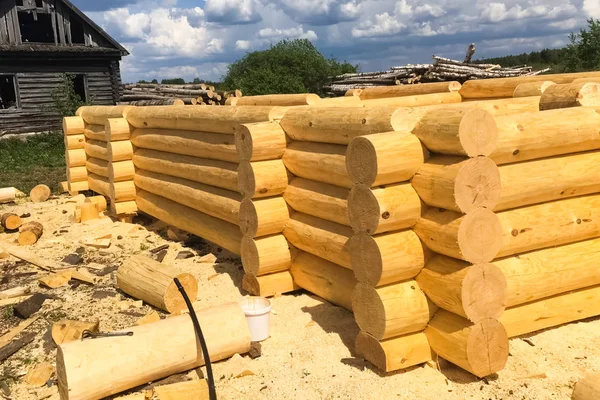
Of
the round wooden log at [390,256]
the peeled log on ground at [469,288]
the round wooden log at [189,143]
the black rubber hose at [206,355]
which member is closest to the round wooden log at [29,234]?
the round wooden log at [189,143]

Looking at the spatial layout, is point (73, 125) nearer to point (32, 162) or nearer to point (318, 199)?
point (32, 162)

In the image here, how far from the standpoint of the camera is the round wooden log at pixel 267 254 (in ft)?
20.0

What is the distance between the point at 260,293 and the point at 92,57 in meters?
19.6

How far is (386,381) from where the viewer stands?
4375 millimetres

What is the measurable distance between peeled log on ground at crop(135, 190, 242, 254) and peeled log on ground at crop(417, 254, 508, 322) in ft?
11.2

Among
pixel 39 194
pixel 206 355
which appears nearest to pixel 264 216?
pixel 206 355

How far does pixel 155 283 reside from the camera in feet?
20.1

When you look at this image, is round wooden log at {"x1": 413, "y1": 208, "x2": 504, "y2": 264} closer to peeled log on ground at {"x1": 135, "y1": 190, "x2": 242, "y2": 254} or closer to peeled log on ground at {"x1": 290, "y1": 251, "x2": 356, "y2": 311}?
peeled log on ground at {"x1": 290, "y1": 251, "x2": 356, "y2": 311}

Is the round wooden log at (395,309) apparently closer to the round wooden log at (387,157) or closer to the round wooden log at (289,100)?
the round wooden log at (387,157)

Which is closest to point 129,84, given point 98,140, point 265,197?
point 98,140

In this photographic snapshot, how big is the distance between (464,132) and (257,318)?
2.46 m

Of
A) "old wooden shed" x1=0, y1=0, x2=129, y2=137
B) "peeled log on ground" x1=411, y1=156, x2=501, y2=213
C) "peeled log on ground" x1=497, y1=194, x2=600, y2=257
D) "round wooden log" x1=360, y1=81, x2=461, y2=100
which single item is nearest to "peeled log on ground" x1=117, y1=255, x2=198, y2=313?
"peeled log on ground" x1=411, y1=156, x2=501, y2=213

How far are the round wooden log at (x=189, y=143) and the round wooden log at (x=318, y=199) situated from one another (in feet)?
3.08

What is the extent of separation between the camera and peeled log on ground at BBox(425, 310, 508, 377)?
4.15 metres
